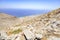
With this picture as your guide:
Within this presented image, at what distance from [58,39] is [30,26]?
541 cm

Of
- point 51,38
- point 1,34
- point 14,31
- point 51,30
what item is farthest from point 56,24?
point 1,34

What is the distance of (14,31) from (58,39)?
723 cm

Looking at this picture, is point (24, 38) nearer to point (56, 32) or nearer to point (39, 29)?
point (39, 29)

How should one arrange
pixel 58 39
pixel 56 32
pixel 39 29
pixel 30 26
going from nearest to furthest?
pixel 58 39
pixel 56 32
pixel 39 29
pixel 30 26

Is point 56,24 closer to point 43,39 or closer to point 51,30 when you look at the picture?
point 51,30

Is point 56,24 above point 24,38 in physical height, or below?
above

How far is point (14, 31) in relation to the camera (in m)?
22.5

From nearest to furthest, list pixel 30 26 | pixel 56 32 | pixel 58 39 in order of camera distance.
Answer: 1. pixel 58 39
2. pixel 56 32
3. pixel 30 26

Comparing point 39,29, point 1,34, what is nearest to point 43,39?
point 39,29

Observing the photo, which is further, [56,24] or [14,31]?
[14,31]

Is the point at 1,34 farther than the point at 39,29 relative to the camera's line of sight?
Yes

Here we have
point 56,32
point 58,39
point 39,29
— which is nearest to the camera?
point 58,39

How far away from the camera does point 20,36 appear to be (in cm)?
1994

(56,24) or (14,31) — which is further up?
(56,24)
